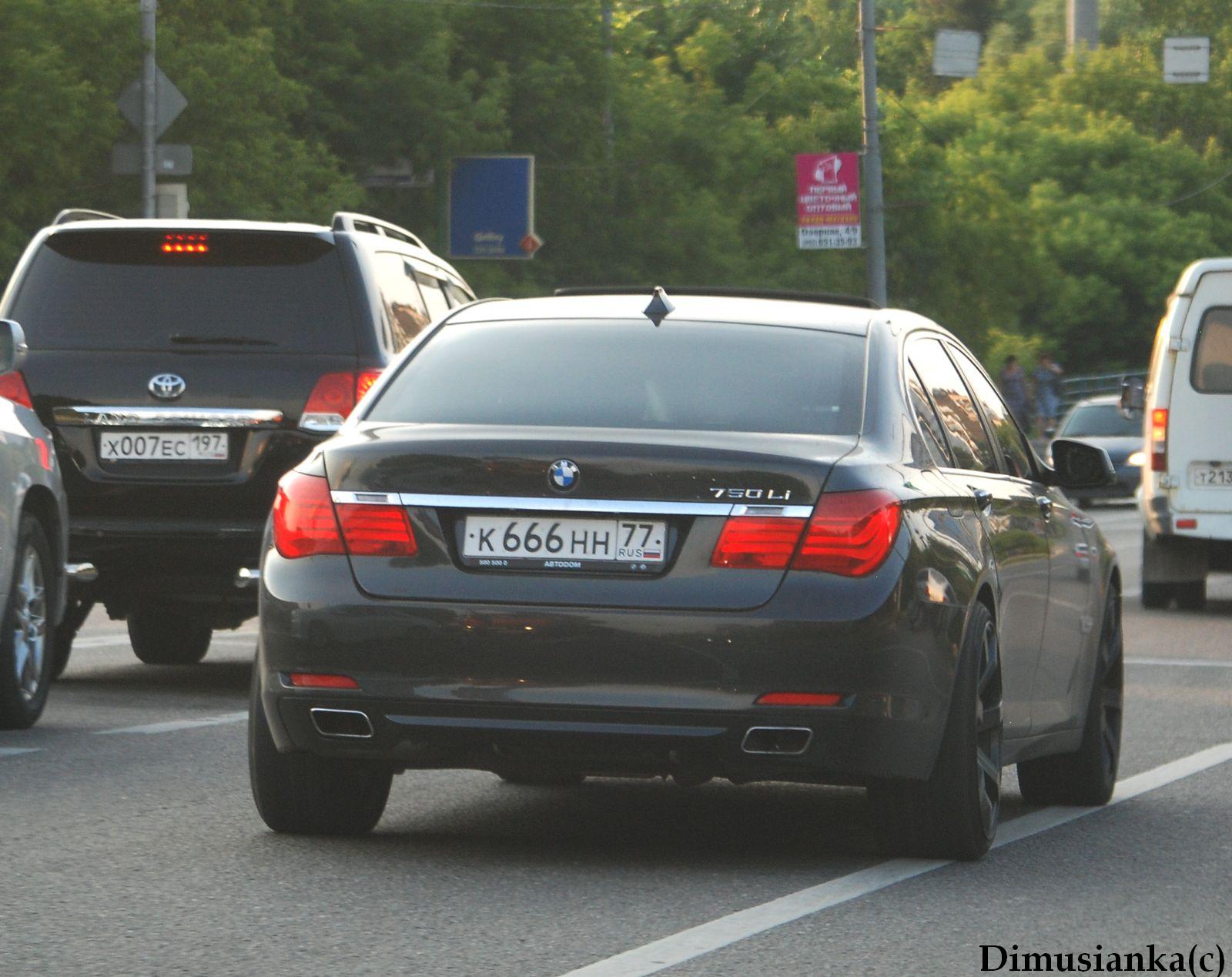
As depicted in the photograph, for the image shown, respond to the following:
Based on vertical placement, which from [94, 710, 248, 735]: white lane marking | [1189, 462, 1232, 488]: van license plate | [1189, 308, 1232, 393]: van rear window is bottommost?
[1189, 462, 1232, 488]: van license plate

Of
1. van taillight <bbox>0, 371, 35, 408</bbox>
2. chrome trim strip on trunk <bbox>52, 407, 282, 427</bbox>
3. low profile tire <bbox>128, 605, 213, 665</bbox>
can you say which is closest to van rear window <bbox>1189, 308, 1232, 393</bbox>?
low profile tire <bbox>128, 605, 213, 665</bbox>

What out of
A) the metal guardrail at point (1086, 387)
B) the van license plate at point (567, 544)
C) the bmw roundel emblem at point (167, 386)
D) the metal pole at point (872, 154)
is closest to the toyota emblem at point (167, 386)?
the bmw roundel emblem at point (167, 386)

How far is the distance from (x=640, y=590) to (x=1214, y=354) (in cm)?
1276

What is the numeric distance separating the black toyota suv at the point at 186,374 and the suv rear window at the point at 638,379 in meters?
4.04

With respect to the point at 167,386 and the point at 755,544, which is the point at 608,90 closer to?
the point at 167,386

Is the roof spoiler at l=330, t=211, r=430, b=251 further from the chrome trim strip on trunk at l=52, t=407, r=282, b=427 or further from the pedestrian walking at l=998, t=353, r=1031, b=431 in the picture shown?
the pedestrian walking at l=998, t=353, r=1031, b=431

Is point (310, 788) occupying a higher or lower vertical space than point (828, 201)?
lower

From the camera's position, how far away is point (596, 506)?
22.5ft

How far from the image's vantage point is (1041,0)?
4823 inches

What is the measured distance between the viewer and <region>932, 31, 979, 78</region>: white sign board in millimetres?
50531

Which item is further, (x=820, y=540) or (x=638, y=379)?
(x=638, y=379)

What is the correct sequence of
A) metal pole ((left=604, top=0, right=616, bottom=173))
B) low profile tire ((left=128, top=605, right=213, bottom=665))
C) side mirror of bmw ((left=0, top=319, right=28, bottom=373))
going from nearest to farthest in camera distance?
side mirror of bmw ((left=0, top=319, right=28, bottom=373)) → low profile tire ((left=128, top=605, right=213, bottom=665)) → metal pole ((left=604, top=0, right=616, bottom=173))

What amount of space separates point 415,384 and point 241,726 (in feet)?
11.0

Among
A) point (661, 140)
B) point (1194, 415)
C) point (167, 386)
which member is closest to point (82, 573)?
point (167, 386)
